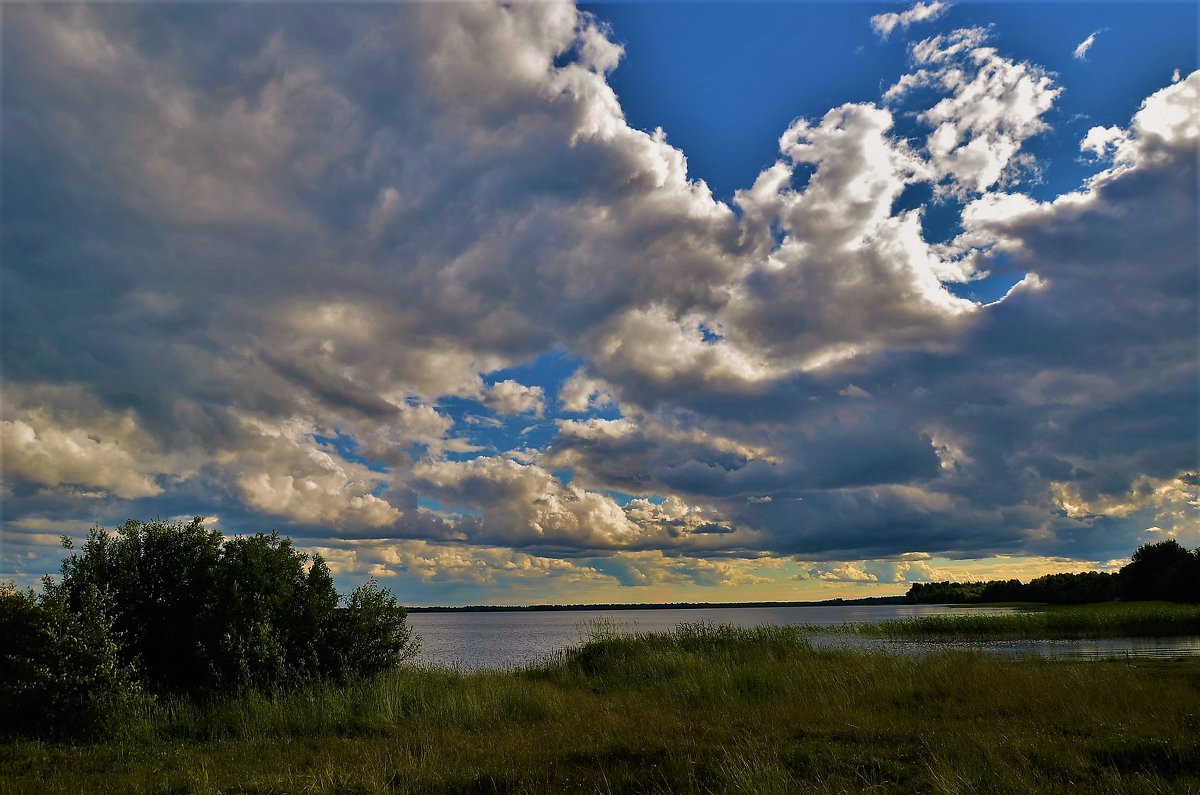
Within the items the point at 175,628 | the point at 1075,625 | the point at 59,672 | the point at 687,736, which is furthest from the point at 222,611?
the point at 1075,625

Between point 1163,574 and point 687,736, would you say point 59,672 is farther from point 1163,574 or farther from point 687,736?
point 1163,574

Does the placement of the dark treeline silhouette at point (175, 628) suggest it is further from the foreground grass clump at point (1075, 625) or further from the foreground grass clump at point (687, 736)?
the foreground grass clump at point (1075, 625)

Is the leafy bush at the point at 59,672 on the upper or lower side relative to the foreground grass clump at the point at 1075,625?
upper

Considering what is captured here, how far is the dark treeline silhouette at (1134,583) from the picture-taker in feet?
292

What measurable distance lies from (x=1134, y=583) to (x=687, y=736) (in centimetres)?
Answer: 11556

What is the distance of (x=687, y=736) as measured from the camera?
1596 centimetres

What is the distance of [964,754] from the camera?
13039 millimetres

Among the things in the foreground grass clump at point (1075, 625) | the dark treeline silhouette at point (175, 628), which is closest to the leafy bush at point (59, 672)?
the dark treeline silhouette at point (175, 628)

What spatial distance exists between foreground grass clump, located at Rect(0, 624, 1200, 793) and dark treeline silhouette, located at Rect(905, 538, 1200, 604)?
81.2 metres

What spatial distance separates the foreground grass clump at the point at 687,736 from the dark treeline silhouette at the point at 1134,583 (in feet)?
266

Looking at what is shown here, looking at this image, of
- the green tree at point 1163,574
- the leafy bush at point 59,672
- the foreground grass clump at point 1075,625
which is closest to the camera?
the leafy bush at point 59,672

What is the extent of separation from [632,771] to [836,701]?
31.2ft

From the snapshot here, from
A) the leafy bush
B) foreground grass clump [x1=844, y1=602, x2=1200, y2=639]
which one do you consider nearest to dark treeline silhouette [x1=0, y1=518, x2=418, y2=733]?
the leafy bush

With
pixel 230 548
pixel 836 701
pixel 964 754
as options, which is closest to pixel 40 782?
pixel 230 548
